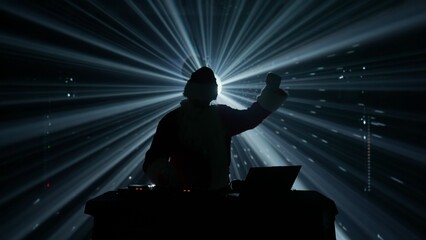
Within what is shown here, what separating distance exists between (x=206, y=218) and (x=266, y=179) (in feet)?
0.92

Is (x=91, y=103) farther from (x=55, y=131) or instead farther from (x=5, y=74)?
(x=5, y=74)

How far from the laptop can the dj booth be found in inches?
1.3

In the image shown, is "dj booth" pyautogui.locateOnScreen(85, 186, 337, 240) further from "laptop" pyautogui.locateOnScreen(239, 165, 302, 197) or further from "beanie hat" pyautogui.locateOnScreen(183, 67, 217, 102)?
"beanie hat" pyautogui.locateOnScreen(183, 67, 217, 102)

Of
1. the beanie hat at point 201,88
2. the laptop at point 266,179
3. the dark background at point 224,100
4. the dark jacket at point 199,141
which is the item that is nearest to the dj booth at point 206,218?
the laptop at point 266,179

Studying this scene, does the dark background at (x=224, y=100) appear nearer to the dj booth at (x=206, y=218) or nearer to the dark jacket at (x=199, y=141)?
the dark jacket at (x=199, y=141)

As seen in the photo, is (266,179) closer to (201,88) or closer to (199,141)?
(199,141)

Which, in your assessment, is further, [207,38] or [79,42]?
[207,38]

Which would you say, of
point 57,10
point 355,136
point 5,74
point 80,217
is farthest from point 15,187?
point 355,136

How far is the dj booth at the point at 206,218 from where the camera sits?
168cm

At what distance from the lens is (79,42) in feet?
20.5

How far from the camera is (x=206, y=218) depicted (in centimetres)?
169

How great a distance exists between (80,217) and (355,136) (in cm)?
351

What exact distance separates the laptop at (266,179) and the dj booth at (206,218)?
32mm

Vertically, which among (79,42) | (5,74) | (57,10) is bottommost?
(5,74)
